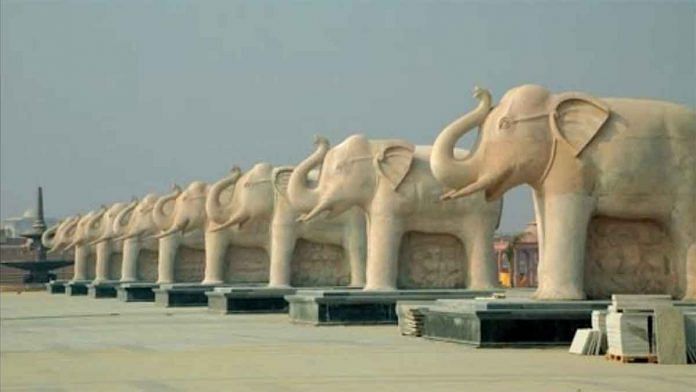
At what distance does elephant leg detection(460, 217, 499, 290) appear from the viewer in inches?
1098

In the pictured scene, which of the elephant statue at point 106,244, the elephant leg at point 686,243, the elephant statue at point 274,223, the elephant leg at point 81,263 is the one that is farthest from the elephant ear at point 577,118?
the elephant leg at point 81,263

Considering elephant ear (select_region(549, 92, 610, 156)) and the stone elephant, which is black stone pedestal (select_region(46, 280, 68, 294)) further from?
elephant ear (select_region(549, 92, 610, 156))

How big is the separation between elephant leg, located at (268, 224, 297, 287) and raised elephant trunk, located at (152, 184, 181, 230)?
11942 mm

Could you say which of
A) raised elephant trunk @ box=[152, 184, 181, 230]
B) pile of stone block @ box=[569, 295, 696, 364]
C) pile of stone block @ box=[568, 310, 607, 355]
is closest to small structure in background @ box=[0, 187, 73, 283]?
raised elephant trunk @ box=[152, 184, 181, 230]

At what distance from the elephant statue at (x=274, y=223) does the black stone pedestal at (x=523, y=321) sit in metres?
12.5

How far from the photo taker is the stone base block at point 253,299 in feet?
106

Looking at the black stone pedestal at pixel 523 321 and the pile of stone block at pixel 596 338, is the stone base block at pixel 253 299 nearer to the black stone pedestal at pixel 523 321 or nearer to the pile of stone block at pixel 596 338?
the black stone pedestal at pixel 523 321

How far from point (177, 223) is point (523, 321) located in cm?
2499

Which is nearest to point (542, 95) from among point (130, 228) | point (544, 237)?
point (544, 237)

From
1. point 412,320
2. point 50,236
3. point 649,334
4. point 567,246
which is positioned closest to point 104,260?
point 50,236

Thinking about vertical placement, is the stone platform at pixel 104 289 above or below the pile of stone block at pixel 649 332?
above

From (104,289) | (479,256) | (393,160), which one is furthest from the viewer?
(104,289)

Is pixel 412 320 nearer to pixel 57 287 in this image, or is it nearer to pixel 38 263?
pixel 57 287

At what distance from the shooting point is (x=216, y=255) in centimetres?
3825
